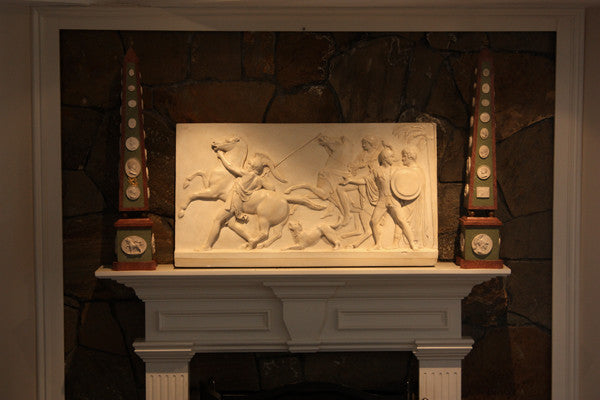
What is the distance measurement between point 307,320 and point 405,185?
0.71 m

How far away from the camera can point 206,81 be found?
10.2 feet

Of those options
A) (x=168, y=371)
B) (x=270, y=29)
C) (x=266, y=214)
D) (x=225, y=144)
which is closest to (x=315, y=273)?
(x=266, y=214)

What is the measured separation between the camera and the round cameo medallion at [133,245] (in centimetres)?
294

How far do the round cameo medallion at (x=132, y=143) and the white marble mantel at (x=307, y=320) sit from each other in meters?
0.53

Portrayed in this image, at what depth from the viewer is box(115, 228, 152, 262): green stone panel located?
2936 mm

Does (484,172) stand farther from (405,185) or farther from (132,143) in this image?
(132,143)

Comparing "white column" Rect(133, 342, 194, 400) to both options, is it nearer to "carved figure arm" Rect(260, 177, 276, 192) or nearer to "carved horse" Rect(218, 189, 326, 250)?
"carved horse" Rect(218, 189, 326, 250)

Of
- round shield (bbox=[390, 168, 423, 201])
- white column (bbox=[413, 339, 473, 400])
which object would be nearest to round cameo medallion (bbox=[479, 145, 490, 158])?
round shield (bbox=[390, 168, 423, 201])
